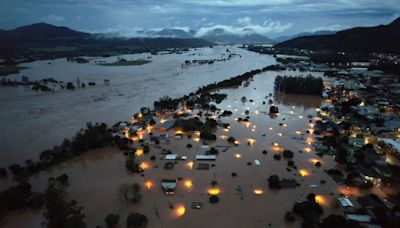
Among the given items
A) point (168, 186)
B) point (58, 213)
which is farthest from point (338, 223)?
point (58, 213)

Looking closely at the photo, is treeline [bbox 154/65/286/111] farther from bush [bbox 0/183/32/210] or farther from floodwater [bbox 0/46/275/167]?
bush [bbox 0/183/32/210]

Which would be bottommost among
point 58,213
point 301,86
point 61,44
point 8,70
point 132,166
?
point 132,166

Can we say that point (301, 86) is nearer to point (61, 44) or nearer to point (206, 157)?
point (206, 157)

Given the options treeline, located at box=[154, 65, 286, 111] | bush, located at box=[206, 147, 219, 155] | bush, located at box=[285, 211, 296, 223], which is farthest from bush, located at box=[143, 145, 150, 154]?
bush, located at box=[285, 211, 296, 223]

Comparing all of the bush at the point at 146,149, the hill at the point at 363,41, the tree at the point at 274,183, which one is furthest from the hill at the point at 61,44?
the tree at the point at 274,183

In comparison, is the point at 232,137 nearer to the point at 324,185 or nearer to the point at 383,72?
the point at 324,185
